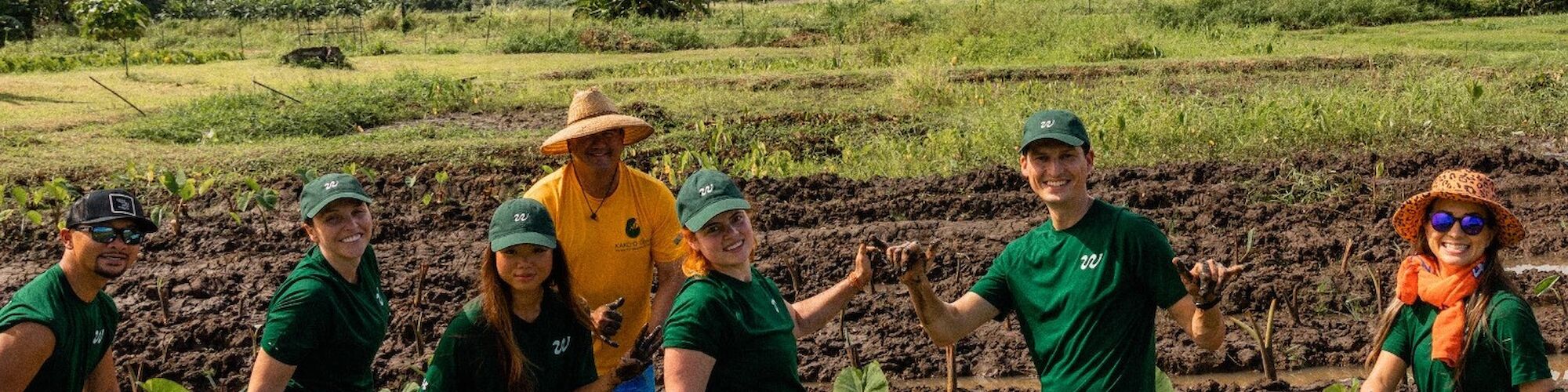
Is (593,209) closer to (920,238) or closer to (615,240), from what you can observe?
(615,240)

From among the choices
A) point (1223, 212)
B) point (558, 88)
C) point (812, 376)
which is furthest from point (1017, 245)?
point (558, 88)

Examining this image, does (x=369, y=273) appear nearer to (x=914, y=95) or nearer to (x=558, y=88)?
(x=914, y=95)

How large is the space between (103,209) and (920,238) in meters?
6.29

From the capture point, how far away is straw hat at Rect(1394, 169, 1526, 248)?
3.75 m

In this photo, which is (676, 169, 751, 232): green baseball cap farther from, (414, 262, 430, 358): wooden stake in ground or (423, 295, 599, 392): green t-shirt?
(414, 262, 430, 358): wooden stake in ground

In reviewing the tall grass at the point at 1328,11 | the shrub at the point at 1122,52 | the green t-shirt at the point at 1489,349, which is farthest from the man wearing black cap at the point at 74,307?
the tall grass at the point at 1328,11

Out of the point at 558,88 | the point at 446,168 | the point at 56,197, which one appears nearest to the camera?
the point at 56,197

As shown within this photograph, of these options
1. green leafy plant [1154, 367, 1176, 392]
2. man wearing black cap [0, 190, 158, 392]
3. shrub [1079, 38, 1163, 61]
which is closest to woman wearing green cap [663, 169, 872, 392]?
man wearing black cap [0, 190, 158, 392]

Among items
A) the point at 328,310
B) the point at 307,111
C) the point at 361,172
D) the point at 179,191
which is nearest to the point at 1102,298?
the point at 328,310

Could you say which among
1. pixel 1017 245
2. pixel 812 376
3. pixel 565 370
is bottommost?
pixel 812 376

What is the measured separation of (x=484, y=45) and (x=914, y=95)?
42.7 feet

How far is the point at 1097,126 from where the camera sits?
517 inches

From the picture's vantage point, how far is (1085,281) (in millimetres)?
3994

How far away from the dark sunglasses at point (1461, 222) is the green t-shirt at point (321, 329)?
2690 millimetres
